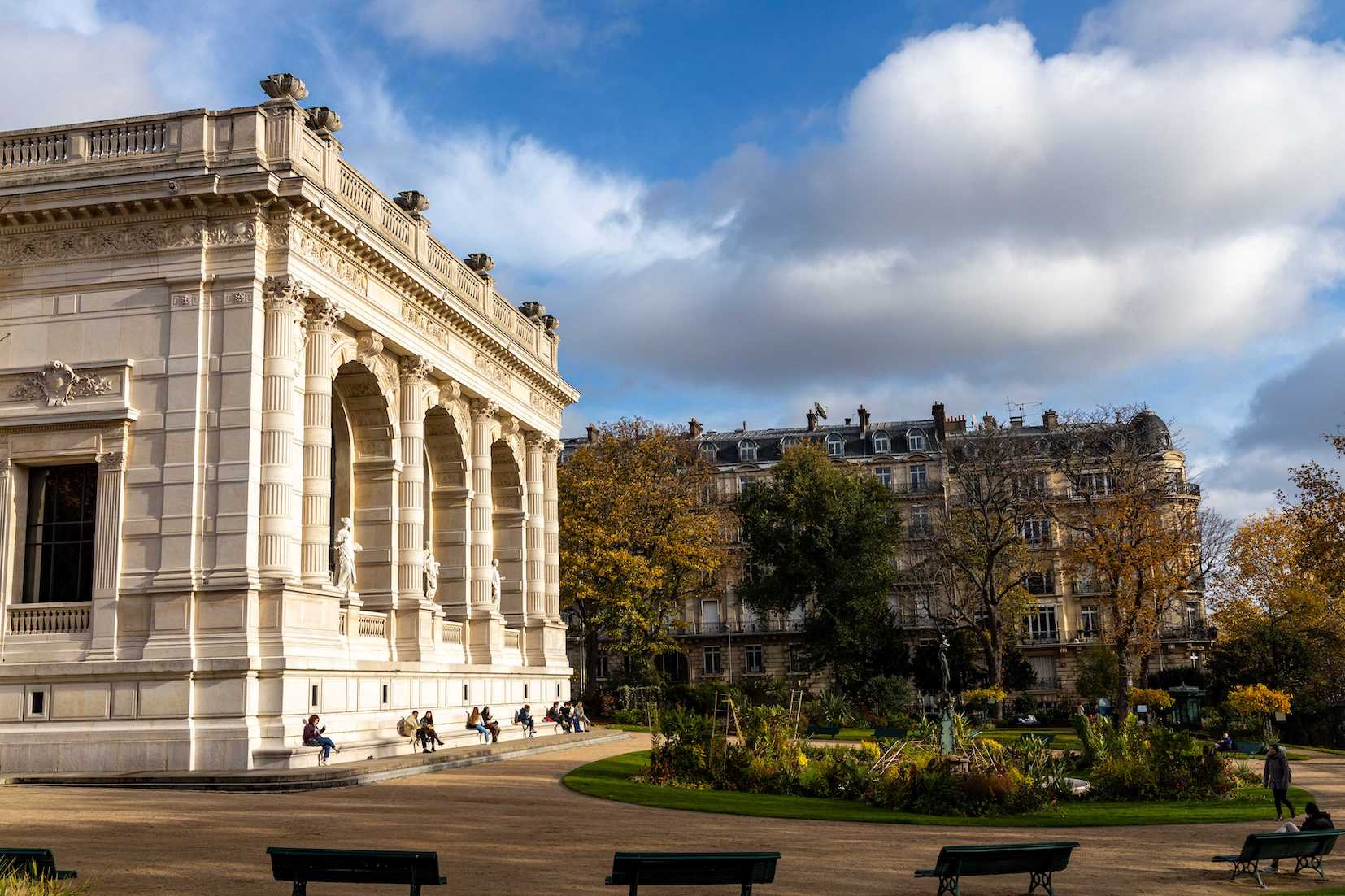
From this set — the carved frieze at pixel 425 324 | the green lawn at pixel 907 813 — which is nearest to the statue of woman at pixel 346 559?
the carved frieze at pixel 425 324

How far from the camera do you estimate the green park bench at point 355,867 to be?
408 inches

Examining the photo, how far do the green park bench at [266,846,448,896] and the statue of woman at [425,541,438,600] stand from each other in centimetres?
2476

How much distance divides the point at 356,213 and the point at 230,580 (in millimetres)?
10099

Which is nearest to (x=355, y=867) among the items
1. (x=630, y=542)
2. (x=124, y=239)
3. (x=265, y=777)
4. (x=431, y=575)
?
(x=265, y=777)

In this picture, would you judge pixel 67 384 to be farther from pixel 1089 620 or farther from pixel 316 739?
pixel 1089 620

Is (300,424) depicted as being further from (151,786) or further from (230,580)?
(151,786)

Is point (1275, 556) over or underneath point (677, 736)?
over

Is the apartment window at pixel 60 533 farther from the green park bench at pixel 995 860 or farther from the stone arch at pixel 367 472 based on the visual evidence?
the green park bench at pixel 995 860

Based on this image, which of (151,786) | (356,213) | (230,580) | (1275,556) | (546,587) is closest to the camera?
(151,786)

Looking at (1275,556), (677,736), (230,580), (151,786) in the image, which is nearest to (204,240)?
(230,580)

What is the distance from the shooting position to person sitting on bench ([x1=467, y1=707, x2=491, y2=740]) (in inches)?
1355

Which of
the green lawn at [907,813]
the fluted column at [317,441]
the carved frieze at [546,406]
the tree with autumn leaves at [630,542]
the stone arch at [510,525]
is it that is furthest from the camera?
the tree with autumn leaves at [630,542]

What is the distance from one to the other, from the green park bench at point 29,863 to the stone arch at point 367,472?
878 inches

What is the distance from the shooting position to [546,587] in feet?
150
